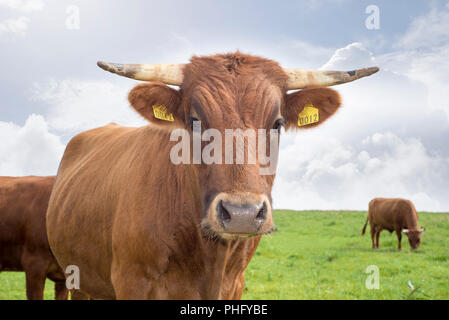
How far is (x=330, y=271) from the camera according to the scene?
39.5ft

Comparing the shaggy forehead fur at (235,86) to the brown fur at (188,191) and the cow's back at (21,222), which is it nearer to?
the brown fur at (188,191)

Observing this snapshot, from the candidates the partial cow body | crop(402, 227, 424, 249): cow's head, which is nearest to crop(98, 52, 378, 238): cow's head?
the partial cow body

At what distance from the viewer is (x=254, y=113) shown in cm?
292

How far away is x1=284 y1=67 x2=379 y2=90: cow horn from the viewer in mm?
3467

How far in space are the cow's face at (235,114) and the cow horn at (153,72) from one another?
53mm

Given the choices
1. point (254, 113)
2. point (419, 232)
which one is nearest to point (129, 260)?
point (254, 113)

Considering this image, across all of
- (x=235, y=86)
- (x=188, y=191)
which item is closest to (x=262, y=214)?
(x=188, y=191)

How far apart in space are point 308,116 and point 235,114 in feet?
3.48

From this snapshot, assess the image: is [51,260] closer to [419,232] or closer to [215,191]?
[215,191]

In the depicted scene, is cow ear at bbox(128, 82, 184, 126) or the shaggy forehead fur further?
cow ear at bbox(128, 82, 184, 126)

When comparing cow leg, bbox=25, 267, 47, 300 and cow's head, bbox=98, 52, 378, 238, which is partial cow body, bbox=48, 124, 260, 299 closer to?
cow's head, bbox=98, 52, 378, 238

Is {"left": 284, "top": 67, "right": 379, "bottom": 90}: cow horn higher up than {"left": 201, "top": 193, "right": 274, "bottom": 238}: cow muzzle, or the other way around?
{"left": 284, "top": 67, "right": 379, "bottom": 90}: cow horn

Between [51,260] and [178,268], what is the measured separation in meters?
5.37

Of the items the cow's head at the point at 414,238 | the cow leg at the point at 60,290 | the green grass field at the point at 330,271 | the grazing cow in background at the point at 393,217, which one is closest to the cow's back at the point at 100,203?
the cow leg at the point at 60,290
